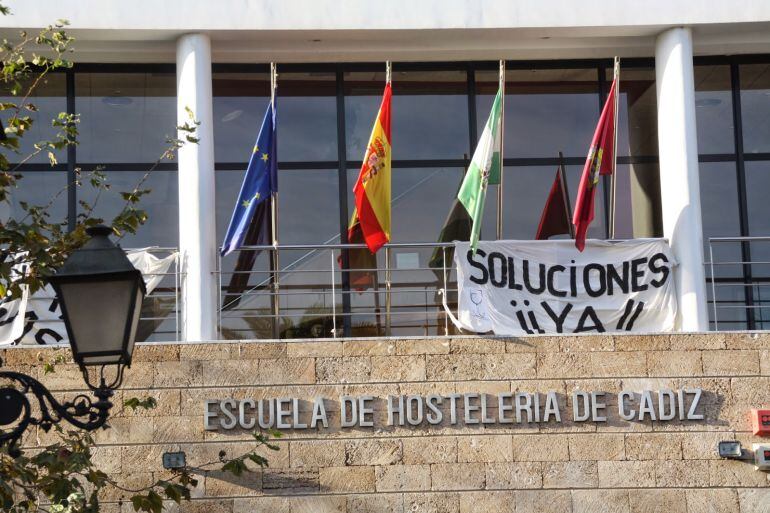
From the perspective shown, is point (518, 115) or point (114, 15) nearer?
point (114, 15)

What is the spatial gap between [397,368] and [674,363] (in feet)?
9.00

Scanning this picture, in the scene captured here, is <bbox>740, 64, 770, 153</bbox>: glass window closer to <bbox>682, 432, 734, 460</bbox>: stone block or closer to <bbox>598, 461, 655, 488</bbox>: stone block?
<bbox>682, 432, 734, 460</bbox>: stone block

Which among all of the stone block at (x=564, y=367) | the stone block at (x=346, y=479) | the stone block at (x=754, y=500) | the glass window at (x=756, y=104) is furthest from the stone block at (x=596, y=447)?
the glass window at (x=756, y=104)

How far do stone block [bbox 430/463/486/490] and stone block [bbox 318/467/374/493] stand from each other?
0.62m

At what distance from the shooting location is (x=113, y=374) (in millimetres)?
12742

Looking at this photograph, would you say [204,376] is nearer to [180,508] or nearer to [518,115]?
[180,508]

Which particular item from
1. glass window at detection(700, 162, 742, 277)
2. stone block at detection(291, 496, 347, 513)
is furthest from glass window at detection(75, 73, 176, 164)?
glass window at detection(700, 162, 742, 277)

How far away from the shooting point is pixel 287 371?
42.8 feet

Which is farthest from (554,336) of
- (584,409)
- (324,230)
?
(324,230)

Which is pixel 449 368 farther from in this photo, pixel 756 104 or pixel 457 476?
pixel 756 104

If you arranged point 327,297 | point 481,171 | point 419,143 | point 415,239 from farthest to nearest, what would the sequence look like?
point 419,143, point 415,239, point 327,297, point 481,171

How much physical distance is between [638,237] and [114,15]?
6.35 meters

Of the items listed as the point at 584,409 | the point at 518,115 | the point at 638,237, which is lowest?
the point at 584,409

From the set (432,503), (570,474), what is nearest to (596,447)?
(570,474)
